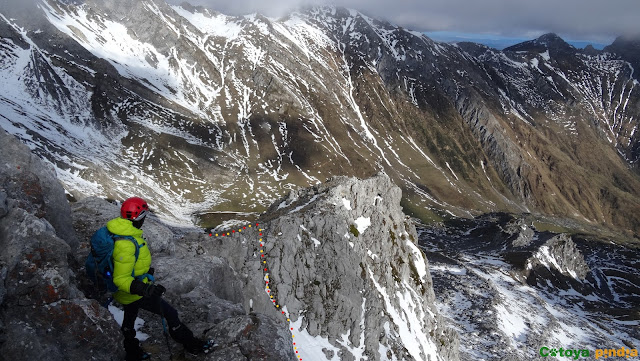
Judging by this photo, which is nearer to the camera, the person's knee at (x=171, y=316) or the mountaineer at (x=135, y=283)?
the mountaineer at (x=135, y=283)

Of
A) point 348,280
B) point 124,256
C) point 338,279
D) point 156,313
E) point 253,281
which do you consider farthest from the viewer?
point 348,280

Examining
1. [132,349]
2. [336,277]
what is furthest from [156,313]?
[336,277]

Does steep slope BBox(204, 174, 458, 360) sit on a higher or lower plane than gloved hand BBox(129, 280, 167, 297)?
lower

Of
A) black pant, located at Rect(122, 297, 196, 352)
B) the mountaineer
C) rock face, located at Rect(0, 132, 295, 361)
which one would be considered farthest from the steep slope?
the mountaineer

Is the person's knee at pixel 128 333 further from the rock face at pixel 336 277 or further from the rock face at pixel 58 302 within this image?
the rock face at pixel 336 277

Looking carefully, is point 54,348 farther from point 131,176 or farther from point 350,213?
point 131,176

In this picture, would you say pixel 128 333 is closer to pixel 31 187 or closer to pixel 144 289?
Result: pixel 144 289

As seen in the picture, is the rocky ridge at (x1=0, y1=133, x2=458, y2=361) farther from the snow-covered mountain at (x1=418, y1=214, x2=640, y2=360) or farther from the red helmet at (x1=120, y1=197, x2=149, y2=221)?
the snow-covered mountain at (x1=418, y1=214, x2=640, y2=360)

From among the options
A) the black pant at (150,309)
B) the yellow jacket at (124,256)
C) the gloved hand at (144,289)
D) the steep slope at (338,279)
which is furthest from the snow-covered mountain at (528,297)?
the yellow jacket at (124,256)
